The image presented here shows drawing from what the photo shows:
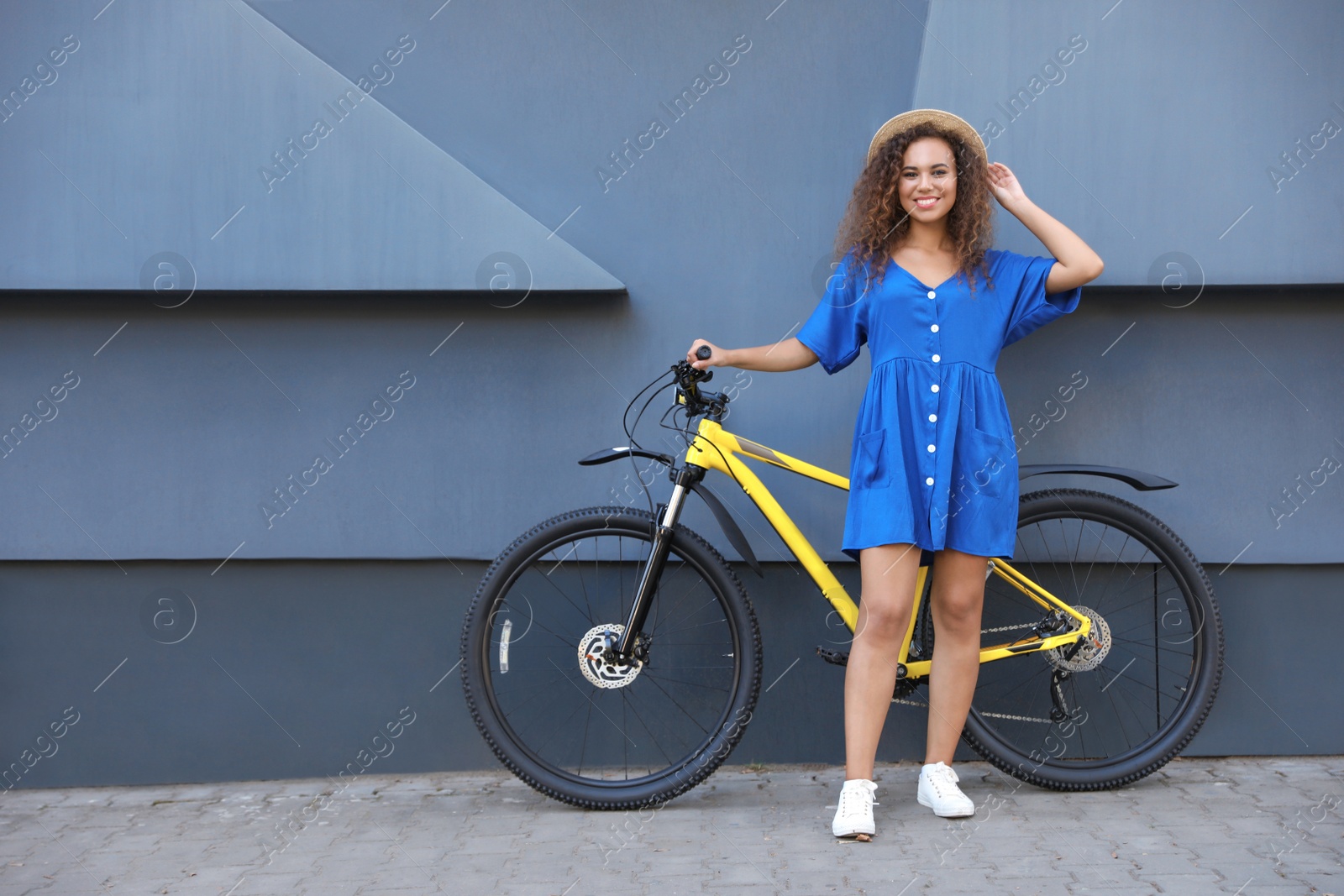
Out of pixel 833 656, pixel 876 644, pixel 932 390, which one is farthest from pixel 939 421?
pixel 833 656

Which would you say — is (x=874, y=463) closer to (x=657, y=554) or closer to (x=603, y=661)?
(x=657, y=554)

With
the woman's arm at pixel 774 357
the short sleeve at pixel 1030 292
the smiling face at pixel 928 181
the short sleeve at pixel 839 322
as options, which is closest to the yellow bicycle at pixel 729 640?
the woman's arm at pixel 774 357

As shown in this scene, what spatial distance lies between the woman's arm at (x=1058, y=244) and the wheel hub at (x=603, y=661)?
1.74 meters

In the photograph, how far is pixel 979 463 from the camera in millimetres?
2873

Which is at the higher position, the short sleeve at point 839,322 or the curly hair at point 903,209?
the curly hair at point 903,209

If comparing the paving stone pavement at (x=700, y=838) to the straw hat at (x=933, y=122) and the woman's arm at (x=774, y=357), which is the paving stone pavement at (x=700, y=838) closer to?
the woman's arm at (x=774, y=357)

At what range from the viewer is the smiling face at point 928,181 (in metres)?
2.92

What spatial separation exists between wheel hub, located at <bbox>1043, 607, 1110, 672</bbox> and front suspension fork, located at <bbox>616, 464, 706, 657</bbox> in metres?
1.32

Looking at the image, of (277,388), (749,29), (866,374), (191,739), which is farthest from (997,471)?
(191,739)

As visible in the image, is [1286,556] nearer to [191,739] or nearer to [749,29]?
[749,29]

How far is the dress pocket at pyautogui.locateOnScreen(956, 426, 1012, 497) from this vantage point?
2.87m

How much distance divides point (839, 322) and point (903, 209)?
0.41 metres

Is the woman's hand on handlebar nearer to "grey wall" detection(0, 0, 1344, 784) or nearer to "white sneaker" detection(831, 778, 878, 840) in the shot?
"grey wall" detection(0, 0, 1344, 784)

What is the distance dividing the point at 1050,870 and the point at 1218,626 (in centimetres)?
118
